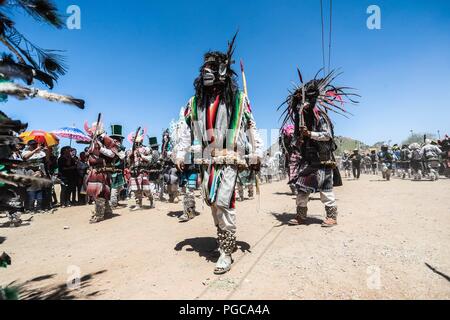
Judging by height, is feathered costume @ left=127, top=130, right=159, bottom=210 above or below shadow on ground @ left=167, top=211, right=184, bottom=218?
above

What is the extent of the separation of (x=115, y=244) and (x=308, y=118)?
423cm

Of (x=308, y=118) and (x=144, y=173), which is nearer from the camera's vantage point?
(x=308, y=118)

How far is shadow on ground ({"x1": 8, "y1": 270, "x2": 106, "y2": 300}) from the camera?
289 centimetres

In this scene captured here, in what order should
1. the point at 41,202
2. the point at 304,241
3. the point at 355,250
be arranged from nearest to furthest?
the point at 355,250
the point at 304,241
the point at 41,202

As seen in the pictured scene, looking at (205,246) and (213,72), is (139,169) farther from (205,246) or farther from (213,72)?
(213,72)

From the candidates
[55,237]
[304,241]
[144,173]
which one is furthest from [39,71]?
[144,173]

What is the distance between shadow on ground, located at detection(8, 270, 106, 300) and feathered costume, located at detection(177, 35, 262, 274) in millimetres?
1583

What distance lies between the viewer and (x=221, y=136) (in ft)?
12.5

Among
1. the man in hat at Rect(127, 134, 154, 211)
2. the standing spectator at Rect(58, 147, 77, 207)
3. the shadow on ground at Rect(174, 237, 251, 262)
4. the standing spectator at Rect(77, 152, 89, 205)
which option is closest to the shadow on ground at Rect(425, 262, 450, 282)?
the shadow on ground at Rect(174, 237, 251, 262)

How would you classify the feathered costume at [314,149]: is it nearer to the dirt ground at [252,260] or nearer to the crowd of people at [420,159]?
the dirt ground at [252,260]

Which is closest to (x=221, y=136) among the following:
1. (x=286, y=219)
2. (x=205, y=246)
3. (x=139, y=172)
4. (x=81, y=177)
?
(x=205, y=246)

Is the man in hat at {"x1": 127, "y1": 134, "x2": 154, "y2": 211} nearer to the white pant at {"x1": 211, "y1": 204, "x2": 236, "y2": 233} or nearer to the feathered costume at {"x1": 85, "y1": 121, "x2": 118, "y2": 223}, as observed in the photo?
the feathered costume at {"x1": 85, "y1": 121, "x2": 118, "y2": 223}
